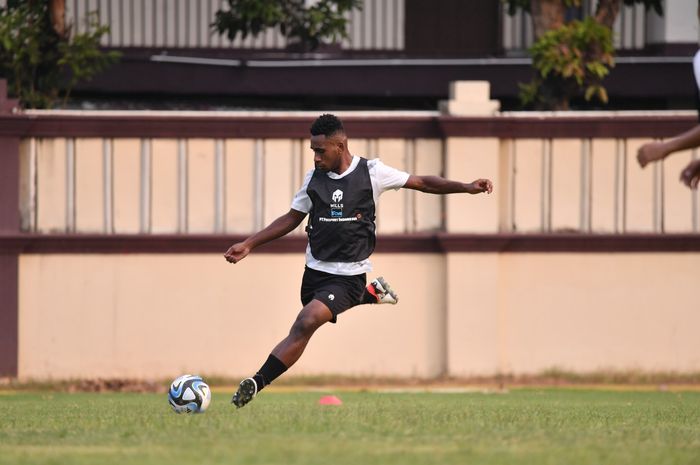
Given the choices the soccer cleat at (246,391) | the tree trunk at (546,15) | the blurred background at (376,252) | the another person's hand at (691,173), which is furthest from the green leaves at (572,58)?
the another person's hand at (691,173)

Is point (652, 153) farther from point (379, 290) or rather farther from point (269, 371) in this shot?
point (379, 290)

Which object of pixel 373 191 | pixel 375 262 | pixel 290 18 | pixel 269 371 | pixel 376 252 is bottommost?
pixel 269 371

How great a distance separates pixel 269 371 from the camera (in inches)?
373

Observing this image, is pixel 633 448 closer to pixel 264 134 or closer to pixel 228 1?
pixel 264 134

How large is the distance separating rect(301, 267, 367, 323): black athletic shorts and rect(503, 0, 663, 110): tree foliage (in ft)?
24.3

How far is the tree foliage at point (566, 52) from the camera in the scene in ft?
55.3

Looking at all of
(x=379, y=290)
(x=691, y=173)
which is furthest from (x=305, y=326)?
(x=691, y=173)

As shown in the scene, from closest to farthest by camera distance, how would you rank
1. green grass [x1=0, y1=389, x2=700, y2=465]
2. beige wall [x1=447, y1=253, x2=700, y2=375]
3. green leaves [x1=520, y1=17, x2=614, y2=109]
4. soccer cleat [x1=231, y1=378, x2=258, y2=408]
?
green grass [x1=0, y1=389, x2=700, y2=465], soccer cleat [x1=231, y1=378, x2=258, y2=408], beige wall [x1=447, y1=253, x2=700, y2=375], green leaves [x1=520, y1=17, x2=614, y2=109]

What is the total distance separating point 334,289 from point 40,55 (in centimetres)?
860

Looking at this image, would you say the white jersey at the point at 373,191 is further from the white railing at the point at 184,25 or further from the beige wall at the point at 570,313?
the white railing at the point at 184,25

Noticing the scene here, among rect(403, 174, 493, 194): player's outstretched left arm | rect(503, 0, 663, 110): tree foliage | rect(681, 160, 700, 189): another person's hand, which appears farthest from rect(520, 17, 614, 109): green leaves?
rect(681, 160, 700, 189): another person's hand

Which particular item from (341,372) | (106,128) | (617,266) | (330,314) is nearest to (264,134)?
(106,128)

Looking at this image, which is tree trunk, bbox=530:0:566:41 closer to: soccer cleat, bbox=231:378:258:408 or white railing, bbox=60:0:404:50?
white railing, bbox=60:0:404:50

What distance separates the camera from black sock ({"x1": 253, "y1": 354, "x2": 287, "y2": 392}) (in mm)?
9422
